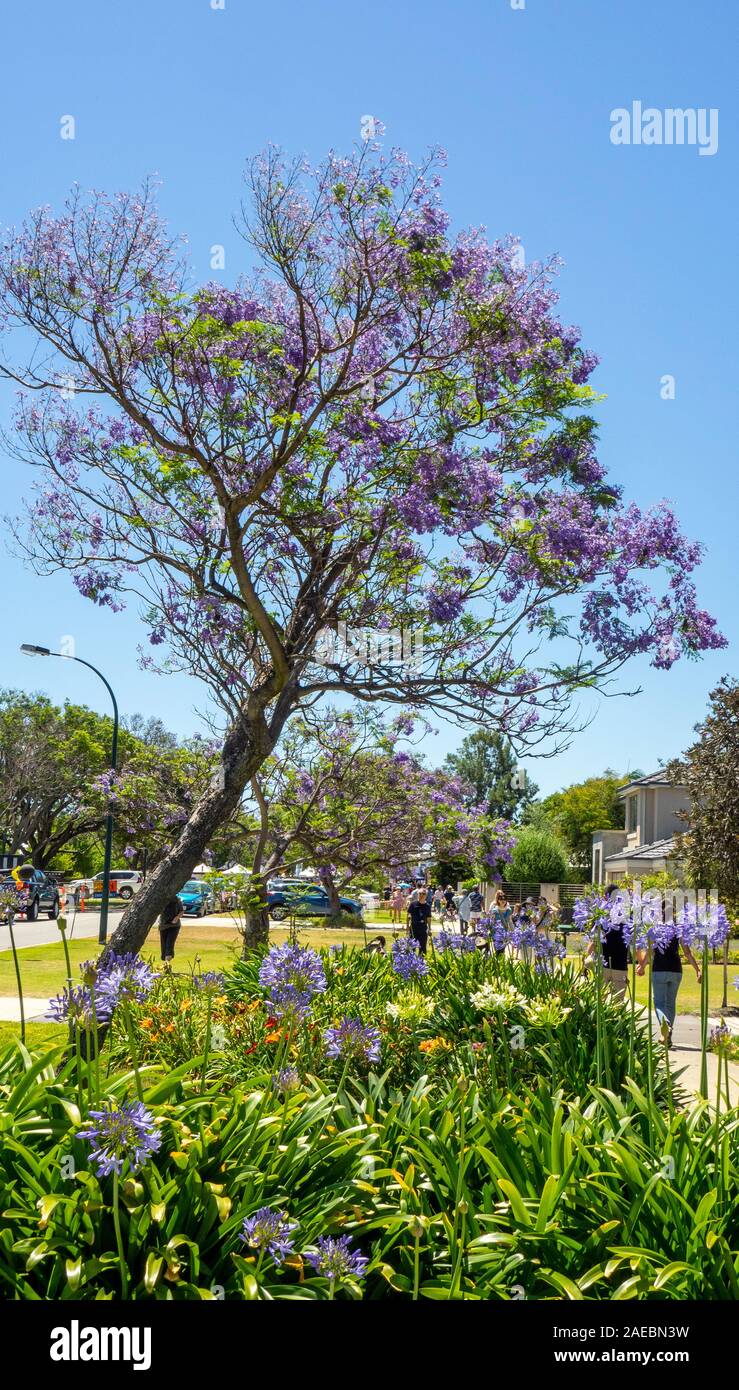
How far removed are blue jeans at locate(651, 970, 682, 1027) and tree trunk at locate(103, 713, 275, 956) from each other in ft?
13.4

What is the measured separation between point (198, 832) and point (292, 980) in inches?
205

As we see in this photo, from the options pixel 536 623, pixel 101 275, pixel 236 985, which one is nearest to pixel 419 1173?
pixel 236 985

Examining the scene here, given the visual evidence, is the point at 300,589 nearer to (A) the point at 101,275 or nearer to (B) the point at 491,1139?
(A) the point at 101,275

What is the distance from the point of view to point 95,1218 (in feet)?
10.4

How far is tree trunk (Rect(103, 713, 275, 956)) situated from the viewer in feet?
29.1

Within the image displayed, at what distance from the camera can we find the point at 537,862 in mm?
47156

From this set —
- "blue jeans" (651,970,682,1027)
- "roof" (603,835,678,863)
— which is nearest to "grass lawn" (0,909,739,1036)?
"blue jeans" (651,970,682,1027)

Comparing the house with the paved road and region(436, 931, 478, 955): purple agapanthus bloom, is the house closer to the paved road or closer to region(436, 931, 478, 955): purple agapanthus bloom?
the paved road

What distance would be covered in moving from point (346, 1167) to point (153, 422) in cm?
758

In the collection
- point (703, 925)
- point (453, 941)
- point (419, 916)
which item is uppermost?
point (703, 925)

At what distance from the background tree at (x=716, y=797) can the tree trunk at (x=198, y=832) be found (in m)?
12.2

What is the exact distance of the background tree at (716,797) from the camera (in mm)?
19266

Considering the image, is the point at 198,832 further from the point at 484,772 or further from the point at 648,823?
the point at 484,772

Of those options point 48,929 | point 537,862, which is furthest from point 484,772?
point 48,929
